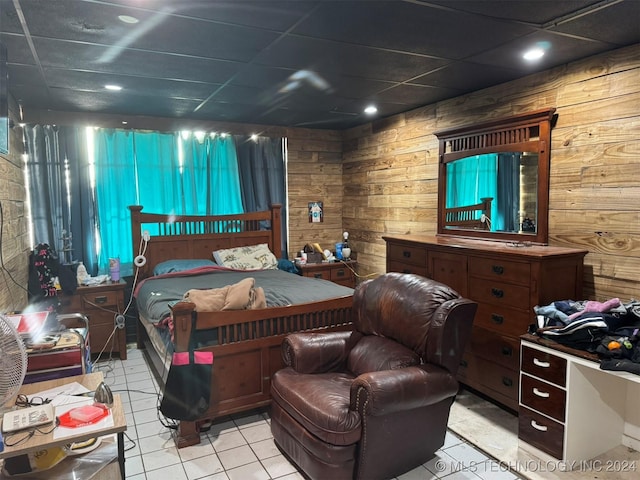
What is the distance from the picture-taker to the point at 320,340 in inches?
103

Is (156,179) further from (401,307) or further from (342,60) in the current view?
(401,307)

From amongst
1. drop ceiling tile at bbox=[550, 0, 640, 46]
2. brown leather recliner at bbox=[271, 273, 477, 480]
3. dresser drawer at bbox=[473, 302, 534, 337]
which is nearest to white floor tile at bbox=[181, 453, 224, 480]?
brown leather recliner at bbox=[271, 273, 477, 480]

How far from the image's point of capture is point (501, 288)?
281 centimetres

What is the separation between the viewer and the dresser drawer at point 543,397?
2.25 metres

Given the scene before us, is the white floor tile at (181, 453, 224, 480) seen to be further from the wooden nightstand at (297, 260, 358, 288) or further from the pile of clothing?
the wooden nightstand at (297, 260, 358, 288)

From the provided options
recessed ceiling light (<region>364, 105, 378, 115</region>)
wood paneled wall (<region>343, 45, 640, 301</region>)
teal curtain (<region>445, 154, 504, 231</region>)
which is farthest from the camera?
recessed ceiling light (<region>364, 105, 378, 115</region>)

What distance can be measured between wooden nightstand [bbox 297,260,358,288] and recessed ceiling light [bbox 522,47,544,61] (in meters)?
2.98

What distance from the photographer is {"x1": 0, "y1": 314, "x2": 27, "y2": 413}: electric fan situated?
1.39 m

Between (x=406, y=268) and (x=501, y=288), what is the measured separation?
925 mm

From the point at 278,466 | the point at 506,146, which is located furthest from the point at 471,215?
the point at 278,466

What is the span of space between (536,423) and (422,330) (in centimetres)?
82

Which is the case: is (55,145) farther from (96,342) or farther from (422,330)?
(422,330)

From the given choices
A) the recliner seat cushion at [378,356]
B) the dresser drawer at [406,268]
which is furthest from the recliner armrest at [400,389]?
the dresser drawer at [406,268]

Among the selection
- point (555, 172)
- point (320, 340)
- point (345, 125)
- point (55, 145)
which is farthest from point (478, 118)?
point (55, 145)
